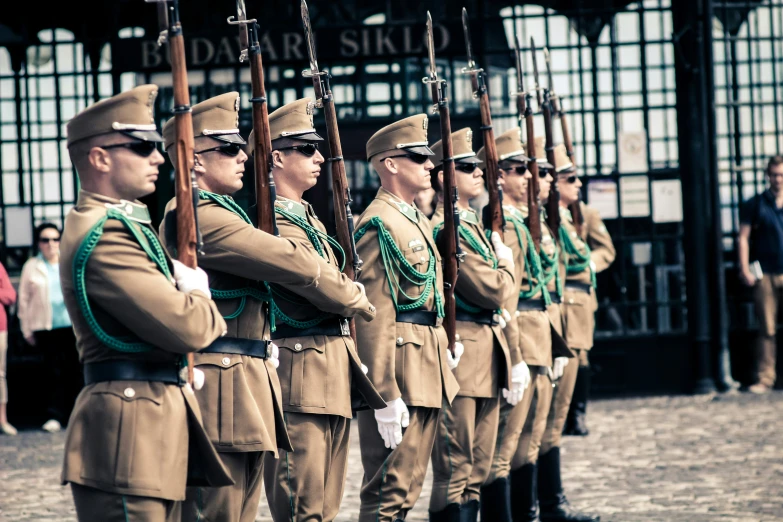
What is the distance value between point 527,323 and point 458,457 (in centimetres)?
127

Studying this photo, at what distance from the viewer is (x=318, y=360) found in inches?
193

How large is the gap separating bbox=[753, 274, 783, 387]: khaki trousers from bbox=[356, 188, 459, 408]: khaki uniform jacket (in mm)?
6939

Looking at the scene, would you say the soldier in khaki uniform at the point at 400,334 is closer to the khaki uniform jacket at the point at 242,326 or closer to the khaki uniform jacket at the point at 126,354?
the khaki uniform jacket at the point at 242,326

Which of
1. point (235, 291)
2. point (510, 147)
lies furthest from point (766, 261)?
point (235, 291)

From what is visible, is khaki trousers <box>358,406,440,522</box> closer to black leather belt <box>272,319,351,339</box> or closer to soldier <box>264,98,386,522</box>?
soldier <box>264,98,386,522</box>

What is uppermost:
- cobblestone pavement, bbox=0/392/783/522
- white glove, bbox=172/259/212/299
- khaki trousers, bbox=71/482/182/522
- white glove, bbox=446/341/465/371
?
white glove, bbox=172/259/212/299

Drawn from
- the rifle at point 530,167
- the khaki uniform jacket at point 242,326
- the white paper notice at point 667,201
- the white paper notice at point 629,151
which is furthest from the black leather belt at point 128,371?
the white paper notice at point 667,201

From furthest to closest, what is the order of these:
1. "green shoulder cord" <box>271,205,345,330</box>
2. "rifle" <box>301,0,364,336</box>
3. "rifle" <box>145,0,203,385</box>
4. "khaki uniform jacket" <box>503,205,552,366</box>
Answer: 1. "khaki uniform jacket" <box>503,205,552,366</box>
2. "rifle" <box>301,0,364,336</box>
3. "green shoulder cord" <box>271,205,345,330</box>
4. "rifle" <box>145,0,203,385</box>

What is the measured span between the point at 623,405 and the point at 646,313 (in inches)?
38.9

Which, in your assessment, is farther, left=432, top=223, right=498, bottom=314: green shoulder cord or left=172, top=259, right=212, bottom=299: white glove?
left=432, top=223, right=498, bottom=314: green shoulder cord

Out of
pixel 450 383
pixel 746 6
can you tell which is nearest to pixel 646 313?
pixel 746 6

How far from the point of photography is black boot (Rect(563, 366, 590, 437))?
10172mm

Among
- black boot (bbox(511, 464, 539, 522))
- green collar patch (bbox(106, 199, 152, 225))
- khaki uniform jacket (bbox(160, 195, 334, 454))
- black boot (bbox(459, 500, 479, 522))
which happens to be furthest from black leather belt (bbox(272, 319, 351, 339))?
black boot (bbox(511, 464, 539, 522))

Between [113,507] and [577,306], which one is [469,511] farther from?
[577,306]
